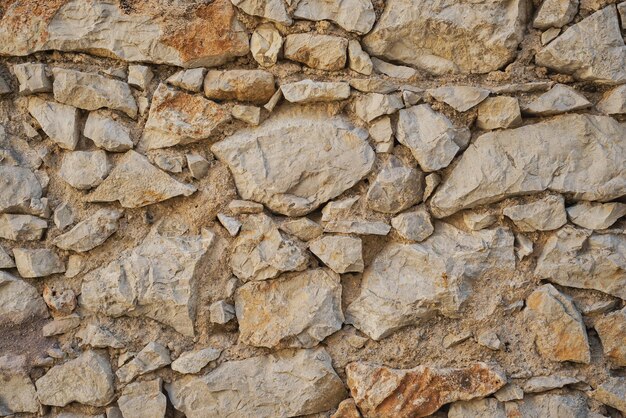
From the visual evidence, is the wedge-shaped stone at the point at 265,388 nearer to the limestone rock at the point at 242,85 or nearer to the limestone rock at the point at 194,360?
the limestone rock at the point at 194,360

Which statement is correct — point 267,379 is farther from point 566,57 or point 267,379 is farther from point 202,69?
point 566,57

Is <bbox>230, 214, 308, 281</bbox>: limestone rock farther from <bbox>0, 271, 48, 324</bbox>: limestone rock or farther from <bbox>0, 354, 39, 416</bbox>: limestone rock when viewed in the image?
<bbox>0, 354, 39, 416</bbox>: limestone rock

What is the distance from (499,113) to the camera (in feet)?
6.43

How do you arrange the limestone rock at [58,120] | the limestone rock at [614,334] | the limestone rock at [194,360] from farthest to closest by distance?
the limestone rock at [58,120] < the limestone rock at [194,360] < the limestone rock at [614,334]

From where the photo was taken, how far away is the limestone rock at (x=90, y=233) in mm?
2094

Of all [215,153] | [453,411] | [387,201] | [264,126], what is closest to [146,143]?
[215,153]

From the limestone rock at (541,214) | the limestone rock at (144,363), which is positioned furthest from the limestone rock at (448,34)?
the limestone rock at (144,363)

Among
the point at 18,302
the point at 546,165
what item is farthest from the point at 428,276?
the point at 18,302

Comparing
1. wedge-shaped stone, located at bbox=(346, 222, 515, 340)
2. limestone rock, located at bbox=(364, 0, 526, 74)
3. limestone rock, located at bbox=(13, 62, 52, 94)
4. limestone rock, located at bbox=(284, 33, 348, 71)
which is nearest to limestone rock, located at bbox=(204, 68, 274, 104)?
limestone rock, located at bbox=(284, 33, 348, 71)

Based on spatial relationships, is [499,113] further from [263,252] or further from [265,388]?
[265,388]

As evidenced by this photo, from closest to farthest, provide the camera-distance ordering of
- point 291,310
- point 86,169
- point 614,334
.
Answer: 1. point 614,334
2. point 291,310
3. point 86,169

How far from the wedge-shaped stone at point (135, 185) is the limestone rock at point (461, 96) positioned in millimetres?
898

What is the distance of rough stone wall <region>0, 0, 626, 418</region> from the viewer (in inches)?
75.8

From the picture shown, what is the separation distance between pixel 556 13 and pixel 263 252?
1235 mm
